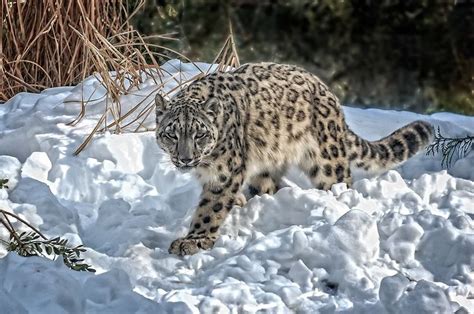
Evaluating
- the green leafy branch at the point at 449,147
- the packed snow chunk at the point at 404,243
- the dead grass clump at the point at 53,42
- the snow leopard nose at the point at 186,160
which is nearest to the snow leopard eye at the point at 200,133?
the snow leopard nose at the point at 186,160

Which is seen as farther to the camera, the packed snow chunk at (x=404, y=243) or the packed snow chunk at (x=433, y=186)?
the packed snow chunk at (x=433, y=186)

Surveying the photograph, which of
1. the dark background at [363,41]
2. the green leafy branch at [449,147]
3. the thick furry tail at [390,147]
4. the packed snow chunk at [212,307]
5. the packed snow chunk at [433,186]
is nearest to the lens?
the packed snow chunk at [212,307]

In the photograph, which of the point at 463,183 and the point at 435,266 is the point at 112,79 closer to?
the point at 463,183

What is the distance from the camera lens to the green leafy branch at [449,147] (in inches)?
257

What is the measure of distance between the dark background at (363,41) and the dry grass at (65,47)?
3.33 m

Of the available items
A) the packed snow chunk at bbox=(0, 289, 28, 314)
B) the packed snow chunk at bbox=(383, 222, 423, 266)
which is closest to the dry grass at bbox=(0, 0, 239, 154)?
the packed snow chunk at bbox=(383, 222, 423, 266)

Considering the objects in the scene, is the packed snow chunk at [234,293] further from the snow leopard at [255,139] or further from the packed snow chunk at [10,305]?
the packed snow chunk at [10,305]

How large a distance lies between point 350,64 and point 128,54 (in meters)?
4.02

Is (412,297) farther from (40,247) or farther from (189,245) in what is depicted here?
(40,247)

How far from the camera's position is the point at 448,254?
5.13m

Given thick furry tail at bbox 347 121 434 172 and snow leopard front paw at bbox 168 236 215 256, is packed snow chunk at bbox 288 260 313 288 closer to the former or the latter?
snow leopard front paw at bbox 168 236 215 256

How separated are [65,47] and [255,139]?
200 centimetres

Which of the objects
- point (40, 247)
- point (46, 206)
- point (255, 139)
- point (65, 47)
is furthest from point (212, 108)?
point (65, 47)

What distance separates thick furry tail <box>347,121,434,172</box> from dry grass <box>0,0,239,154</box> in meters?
1.18
